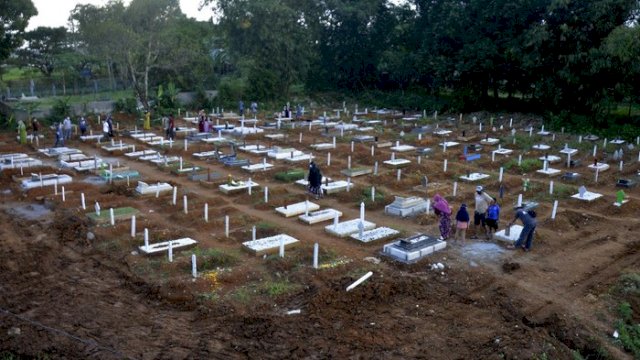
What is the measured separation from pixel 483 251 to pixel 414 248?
1.76 m

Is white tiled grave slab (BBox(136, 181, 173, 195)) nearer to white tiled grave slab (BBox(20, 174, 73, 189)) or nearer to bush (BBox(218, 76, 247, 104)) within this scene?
white tiled grave slab (BBox(20, 174, 73, 189))

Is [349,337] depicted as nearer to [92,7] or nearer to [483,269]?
[483,269]

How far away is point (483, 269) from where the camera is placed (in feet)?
41.4

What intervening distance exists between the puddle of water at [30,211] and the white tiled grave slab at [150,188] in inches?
108

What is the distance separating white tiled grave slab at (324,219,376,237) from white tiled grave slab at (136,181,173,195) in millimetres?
6359

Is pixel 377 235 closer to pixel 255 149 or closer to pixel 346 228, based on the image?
pixel 346 228

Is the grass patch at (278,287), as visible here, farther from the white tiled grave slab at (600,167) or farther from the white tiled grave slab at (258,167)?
the white tiled grave slab at (600,167)

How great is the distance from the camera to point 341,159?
24500mm

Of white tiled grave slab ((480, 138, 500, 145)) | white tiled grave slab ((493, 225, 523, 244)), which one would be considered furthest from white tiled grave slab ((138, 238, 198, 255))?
white tiled grave slab ((480, 138, 500, 145))

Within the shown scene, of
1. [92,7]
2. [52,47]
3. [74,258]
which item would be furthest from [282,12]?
[74,258]

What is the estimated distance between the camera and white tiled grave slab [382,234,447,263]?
13.0 metres

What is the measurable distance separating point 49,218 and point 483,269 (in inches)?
459

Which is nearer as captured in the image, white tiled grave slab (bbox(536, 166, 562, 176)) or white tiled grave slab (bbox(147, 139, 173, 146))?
white tiled grave slab (bbox(536, 166, 562, 176))

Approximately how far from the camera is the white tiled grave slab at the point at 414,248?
13.0m
